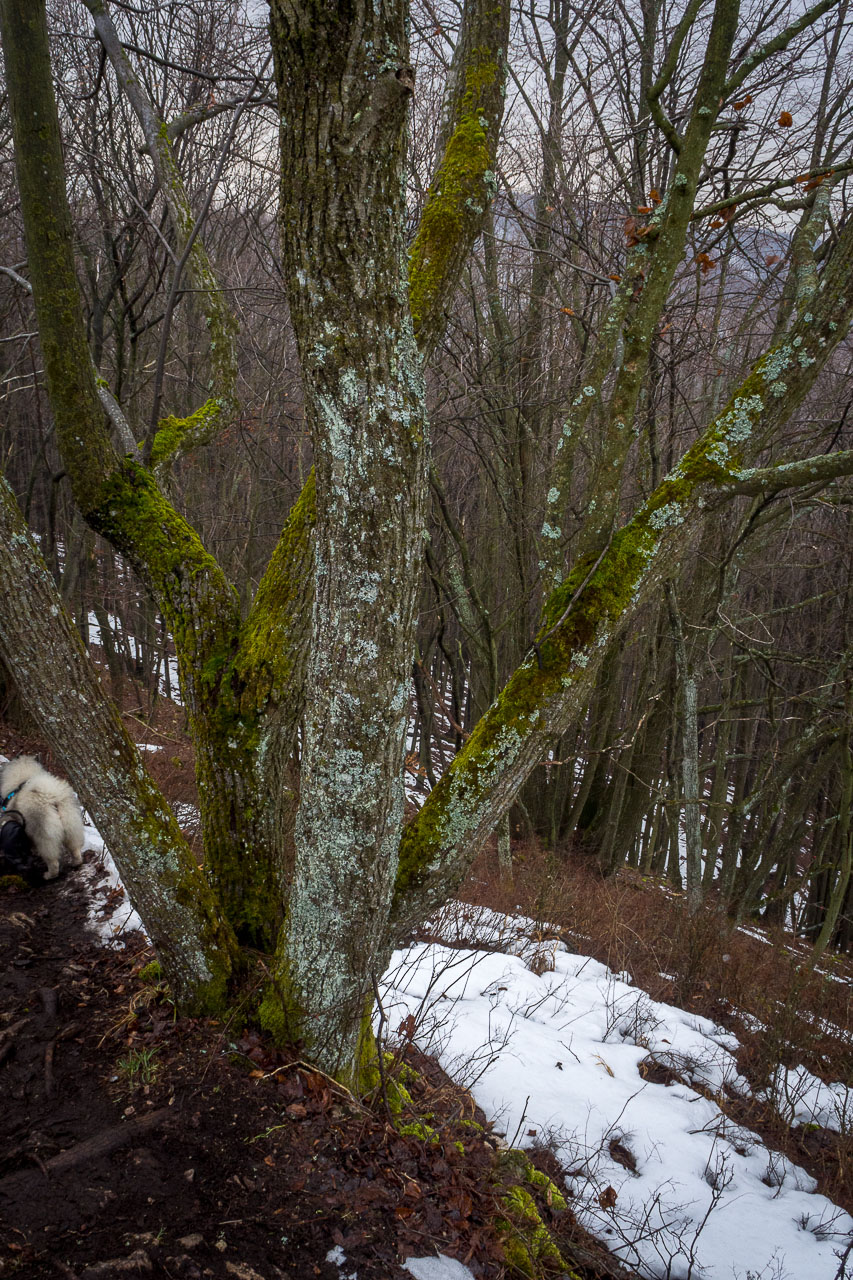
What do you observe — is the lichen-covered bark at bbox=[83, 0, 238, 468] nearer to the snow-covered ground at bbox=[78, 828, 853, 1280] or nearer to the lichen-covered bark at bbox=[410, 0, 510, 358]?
the lichen-covered bark at bbox=[410, 0, 510, 358]

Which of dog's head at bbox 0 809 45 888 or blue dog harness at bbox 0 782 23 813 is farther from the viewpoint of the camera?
blue dog harness at bbox 0 782 23 813

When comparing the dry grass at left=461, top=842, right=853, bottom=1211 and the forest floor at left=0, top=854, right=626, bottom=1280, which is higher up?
the forest floor at left=0, top=854, right=626, bottom=1280

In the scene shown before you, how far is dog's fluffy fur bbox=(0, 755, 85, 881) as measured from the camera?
15.3 ft

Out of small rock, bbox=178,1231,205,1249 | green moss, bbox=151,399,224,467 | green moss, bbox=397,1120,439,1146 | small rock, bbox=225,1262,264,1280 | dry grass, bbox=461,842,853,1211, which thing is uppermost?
green moss, bbox=151,399,224,467

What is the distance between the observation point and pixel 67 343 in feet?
8.84

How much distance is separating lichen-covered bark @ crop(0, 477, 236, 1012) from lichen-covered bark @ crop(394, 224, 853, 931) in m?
0.87

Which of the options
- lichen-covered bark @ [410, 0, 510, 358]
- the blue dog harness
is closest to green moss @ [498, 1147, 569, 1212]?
lichen-covered bark @ [410, 0, 510, 358]

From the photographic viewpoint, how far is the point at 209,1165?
2.29m

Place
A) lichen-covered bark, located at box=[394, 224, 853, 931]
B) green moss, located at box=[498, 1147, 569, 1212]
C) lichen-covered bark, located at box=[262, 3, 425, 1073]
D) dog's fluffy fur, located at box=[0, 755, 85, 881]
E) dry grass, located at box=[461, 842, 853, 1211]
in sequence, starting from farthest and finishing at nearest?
dog's fluffy fur, located at box=[0, 755, 85, 881] → dry grass, located at box=[461, 842, 853, 1211] → green moss, located at box=[498, 1147, 569, 1212] → lichen-covered bark, located at box=[394, 224, 853, 931] → lichen-covered bark, located at box=[262, 3, 425, 1073]

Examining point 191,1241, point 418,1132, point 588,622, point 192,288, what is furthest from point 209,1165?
point 192,288

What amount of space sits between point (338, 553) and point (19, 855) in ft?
13.5

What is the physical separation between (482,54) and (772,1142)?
18.4 ft

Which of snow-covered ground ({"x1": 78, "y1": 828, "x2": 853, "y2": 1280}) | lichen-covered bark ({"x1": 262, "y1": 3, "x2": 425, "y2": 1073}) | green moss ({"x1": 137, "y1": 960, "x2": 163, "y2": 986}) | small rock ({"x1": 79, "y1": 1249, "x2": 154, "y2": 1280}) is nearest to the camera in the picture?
lichen-covered bark ({"x1": 262, "y1": 3, "x2": 425, "y2": 1073})

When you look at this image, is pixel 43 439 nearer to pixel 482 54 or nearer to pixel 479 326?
pixel 479 326
